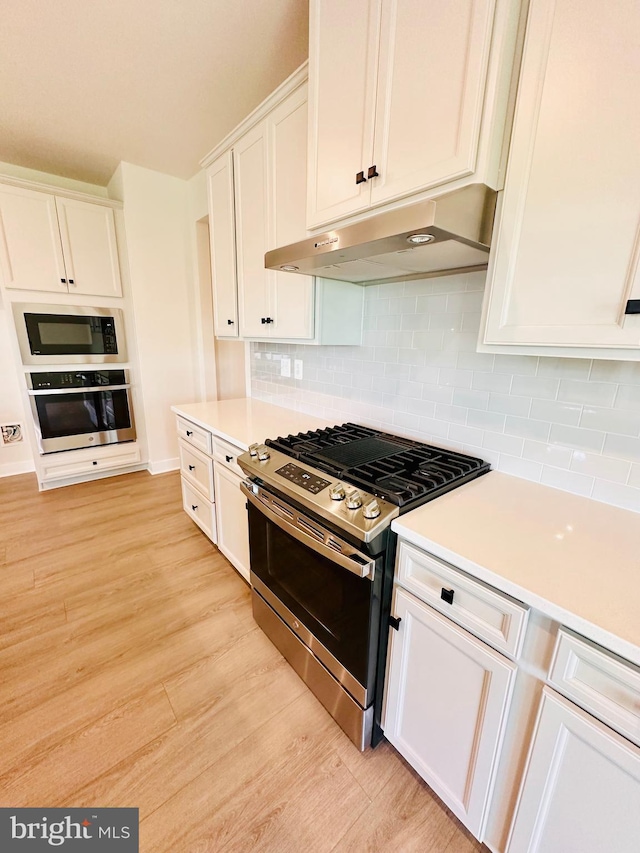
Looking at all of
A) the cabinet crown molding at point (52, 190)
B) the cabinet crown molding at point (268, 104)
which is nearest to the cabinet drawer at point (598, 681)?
the cabinet crown molding at point (268, 104)

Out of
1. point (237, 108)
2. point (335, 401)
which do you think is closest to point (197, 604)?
point (335, 401)

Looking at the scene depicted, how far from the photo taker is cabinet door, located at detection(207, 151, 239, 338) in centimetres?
211

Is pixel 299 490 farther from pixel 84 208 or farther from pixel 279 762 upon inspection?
pixel 84 208

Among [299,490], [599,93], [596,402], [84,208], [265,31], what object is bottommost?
[299,490]

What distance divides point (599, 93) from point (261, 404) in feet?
7.15

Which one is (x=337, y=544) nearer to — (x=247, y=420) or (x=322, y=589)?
(x=322, y=589)

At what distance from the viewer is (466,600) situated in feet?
2.88

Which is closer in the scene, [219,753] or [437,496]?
[437,496]

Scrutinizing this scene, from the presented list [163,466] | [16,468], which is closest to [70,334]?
[163,466]

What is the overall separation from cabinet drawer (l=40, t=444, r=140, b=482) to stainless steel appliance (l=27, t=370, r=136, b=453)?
79 mm

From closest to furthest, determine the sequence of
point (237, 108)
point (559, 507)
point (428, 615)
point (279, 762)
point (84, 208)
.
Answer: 1. point (428, 615)
2. point (559, 507)
3. point (279, 762)
4. point (237, 108)
5. point (84, 208)

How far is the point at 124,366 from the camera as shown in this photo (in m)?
3.38

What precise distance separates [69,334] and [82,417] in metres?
0.74

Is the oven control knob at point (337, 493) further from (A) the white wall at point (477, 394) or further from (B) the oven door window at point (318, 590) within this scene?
(A) the white wall at point (477, 394)
